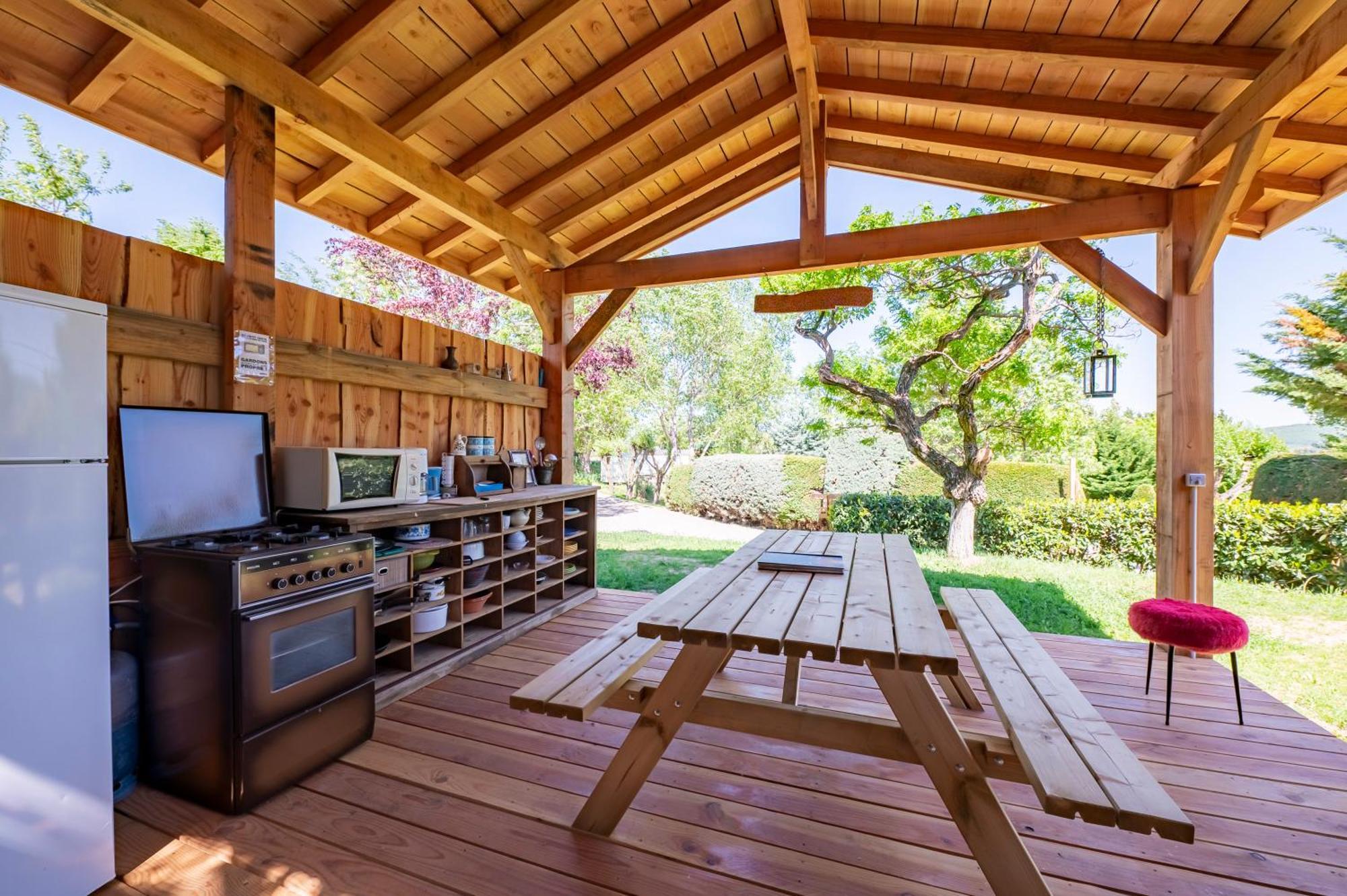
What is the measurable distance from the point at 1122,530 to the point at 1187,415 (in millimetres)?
3188

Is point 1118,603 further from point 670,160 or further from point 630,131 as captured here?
point 630,131

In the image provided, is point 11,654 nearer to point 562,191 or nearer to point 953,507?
point 562,191

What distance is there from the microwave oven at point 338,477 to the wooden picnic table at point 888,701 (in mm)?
1442

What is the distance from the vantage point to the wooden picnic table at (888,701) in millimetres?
1249

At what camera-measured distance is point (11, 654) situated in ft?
4.41

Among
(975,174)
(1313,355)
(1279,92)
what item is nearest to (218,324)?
(975,174)

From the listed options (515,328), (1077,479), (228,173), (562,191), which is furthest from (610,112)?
(1077,479)

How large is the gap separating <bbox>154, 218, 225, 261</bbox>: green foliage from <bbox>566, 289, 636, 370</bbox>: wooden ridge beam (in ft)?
22.4

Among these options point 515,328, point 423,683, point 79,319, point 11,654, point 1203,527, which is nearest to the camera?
point 11,654

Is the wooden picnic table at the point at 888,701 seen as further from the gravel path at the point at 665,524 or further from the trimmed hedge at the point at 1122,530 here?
the gravel path at the point at 665,524

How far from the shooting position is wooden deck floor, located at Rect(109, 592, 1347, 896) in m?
1.54

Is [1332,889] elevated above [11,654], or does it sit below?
below

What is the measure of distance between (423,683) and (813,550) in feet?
6.95

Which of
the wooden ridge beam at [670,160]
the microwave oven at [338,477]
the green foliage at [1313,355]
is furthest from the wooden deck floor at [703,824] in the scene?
the green foliage at [1313,355]
